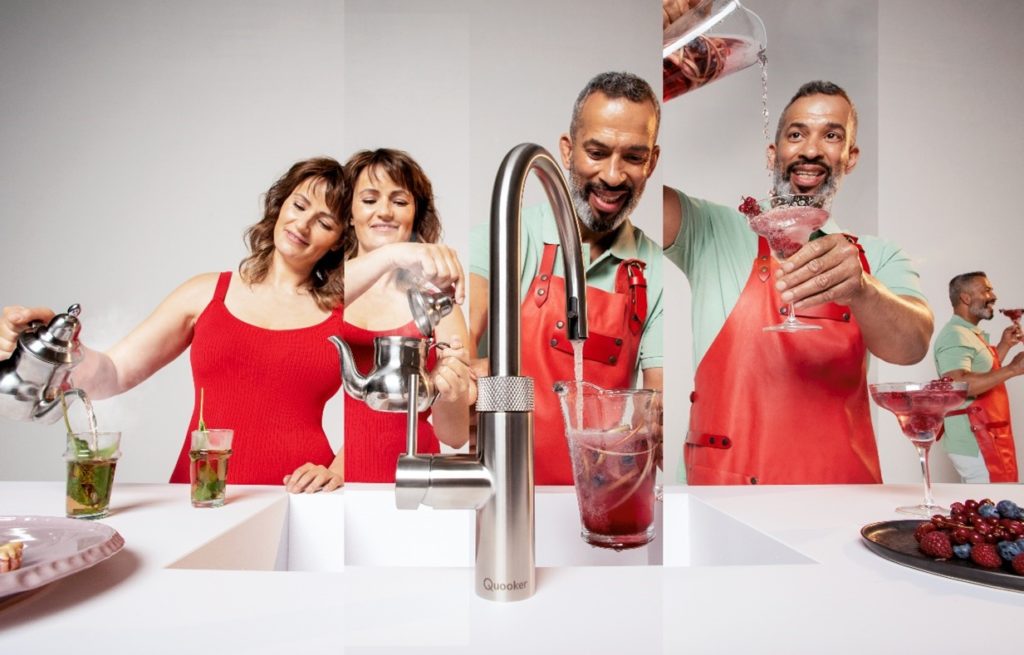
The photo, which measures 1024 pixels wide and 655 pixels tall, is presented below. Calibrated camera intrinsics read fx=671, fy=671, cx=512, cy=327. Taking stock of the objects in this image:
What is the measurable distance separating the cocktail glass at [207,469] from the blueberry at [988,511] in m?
0.92

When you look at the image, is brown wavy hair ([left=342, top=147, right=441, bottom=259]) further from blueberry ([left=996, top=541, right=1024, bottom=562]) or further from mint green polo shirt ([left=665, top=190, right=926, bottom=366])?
blueberry ([left=996, top=541, right=1024, bottom=562])

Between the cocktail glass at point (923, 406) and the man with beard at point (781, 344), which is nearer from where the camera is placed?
the cocktail glass at point (923, 406)

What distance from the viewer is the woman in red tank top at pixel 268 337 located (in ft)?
5.43

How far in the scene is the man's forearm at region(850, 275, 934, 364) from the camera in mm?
1685

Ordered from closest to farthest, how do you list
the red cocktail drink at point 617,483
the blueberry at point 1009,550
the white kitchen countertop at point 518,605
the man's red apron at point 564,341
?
the white kitchen countertop at point 518,605 < the blueberry at point 1009,550 < the red cocktail drink at point 617,483 < the man's red apron at point 564,341

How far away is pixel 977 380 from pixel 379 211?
1630mm

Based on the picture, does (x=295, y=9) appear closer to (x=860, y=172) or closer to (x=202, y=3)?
(x=202, y=3)

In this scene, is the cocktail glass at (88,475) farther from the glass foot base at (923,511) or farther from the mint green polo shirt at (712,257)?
the mint green polo shirt at (712,257)

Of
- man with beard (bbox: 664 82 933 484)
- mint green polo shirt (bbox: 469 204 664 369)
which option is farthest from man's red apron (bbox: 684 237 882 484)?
mint green polo shirt (bbox: 469 204 664 369)

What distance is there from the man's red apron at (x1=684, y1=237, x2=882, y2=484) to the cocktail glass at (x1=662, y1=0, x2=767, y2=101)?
0.45 metres

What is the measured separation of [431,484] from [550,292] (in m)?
0.83

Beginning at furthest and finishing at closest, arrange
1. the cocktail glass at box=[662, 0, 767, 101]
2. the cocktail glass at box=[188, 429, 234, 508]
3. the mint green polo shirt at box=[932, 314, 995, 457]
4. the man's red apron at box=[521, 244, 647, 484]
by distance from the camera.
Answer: the mint green polo shirt at box=[932, 314, 995, 457] → the cocktail glass at box=[662, 0, 767, 101] → the man's red apron at box=[521, 244, 647, 484] → the cocktail glass at box=[188, 429, 234, 508]

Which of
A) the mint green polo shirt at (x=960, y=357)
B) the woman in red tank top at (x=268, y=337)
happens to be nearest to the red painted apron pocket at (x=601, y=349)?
the woman in red tank top at (x=268, y=337)

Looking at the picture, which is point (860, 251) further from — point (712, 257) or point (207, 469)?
point (207, 469)
